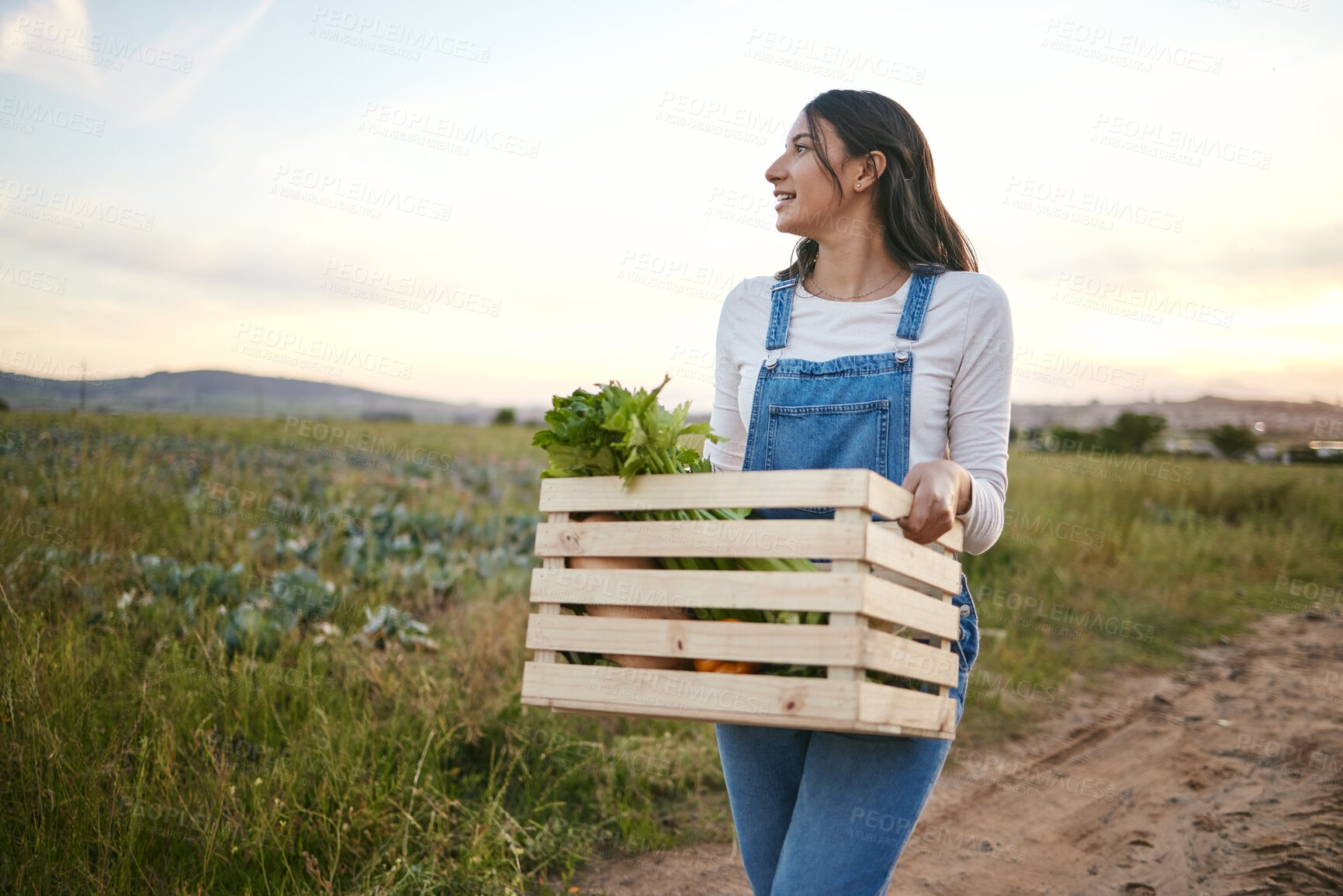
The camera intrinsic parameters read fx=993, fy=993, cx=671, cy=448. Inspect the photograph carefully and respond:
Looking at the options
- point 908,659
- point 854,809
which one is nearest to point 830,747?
point 854,809

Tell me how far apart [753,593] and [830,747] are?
44cm

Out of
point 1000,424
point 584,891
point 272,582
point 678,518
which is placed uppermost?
Answer: point 1000,424

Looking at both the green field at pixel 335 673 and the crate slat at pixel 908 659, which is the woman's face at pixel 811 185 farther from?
the green field at pixel 335 673

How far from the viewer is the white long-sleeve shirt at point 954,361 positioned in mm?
2078

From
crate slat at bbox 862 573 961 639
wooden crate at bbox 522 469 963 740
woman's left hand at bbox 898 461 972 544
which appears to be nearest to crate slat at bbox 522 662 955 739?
wooden crate at bbox 522 469 963 740

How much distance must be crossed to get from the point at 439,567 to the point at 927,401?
5267 mm

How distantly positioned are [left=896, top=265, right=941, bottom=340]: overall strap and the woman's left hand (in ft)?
1.34

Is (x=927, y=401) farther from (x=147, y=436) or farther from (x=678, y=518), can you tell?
(x=147, y=436)

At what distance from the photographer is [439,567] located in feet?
22.5

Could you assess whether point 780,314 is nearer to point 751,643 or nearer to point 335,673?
point 751,643

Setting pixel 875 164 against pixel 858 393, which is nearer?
pixel 858 393

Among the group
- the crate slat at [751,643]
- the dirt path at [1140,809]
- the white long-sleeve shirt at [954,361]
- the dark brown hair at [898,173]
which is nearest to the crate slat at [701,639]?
the crate slat at [751,643]

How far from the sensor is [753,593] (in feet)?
5.81

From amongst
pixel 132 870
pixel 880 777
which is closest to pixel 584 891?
pixel 132 870
